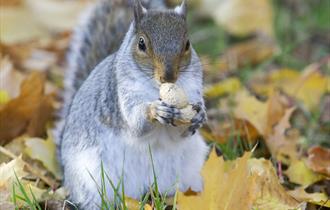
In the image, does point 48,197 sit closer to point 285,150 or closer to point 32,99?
point 32,99

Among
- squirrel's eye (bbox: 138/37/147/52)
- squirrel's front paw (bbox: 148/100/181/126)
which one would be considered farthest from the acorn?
squirrel's eye (bbox: 138/37/147/52)

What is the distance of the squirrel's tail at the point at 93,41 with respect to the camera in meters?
2.83

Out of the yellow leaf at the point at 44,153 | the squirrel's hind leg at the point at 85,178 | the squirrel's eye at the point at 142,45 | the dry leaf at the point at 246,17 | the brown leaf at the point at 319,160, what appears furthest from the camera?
the dry leaf at the point at 246,17

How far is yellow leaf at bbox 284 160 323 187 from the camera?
7.78 ft

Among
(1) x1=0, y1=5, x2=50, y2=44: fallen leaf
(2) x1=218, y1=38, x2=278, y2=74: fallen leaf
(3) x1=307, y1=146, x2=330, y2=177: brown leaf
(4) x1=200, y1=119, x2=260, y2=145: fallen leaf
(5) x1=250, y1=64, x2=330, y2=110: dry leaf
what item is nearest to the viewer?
(3) x1=307, y1=146, x2=330, y2=177: brown leaf

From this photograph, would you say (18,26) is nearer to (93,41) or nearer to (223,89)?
(93,41)

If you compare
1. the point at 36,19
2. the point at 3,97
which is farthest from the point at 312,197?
the point at 36,19

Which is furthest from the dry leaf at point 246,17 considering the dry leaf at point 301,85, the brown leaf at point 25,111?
the brown leaf at point 25,111

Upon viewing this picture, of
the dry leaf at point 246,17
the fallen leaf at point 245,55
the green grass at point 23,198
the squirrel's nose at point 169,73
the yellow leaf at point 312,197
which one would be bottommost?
the yellow leaf at point 312,197

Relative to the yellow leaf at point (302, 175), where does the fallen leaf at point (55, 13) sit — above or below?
above

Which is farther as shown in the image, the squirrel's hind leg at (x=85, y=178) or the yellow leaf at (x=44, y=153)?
the yellow leaf at (x=44, y=153)

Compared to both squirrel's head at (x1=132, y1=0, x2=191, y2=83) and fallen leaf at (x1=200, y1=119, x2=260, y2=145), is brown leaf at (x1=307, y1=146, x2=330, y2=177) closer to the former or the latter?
fallen leaf at (x1=200, y1=119, x2=260, y2=145)

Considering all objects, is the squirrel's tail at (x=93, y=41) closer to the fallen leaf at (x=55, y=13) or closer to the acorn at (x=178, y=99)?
the acorn at (x=178, y=99)

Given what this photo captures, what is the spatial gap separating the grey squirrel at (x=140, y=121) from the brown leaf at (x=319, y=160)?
34 centimetres
